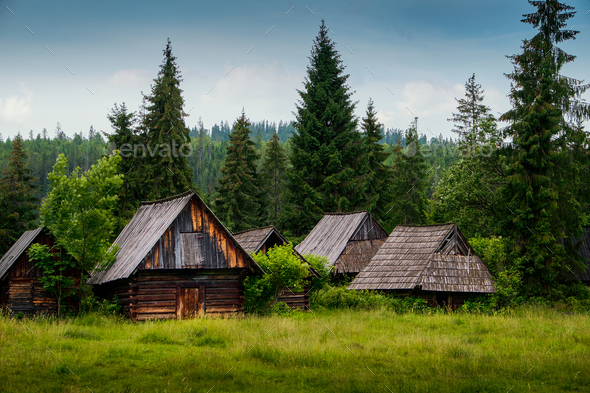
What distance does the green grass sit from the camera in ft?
40.8

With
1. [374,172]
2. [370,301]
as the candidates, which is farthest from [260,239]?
[374,172]

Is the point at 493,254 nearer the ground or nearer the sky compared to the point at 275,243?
nearer the ground

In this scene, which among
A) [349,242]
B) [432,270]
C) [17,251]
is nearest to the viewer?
[17,251]

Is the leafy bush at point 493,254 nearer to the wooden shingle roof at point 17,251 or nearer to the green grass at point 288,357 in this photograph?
the green grass at point 288,357

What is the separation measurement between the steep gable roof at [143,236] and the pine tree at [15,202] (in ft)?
64.7

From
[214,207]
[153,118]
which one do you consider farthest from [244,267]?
[214,207]

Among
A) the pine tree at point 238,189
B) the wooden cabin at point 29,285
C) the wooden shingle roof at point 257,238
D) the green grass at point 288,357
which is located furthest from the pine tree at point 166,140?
the green grass at point 288,357

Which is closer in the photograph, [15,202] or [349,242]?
[349,242]

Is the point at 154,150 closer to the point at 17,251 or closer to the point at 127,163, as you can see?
the point at 127,163

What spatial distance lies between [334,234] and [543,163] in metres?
14.3

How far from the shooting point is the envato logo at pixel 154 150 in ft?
144

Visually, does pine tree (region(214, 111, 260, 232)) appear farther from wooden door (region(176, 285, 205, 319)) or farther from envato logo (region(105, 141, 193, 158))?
wooden door (region(176, 285, 205, 319))

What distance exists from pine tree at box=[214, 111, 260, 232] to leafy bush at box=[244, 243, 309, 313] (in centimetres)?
2418

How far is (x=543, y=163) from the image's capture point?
30.6m
